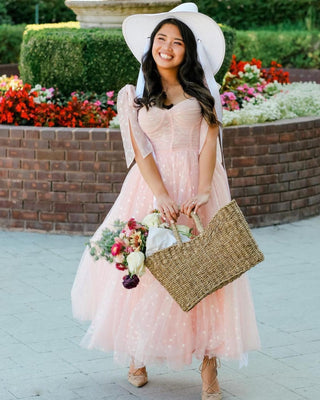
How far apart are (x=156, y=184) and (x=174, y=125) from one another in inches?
11.6

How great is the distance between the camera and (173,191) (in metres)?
4.53

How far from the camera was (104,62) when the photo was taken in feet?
28.5

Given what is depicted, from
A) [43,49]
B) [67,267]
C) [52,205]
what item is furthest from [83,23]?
[67,267]

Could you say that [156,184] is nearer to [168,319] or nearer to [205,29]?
[168,319]

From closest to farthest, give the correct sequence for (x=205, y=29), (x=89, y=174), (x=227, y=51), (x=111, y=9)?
(x=205, y=29), (x=89, y=174), (x=111, y=9), (x=227, y=51)

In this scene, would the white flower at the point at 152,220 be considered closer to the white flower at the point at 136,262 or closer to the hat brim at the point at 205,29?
the white flower at the point at 136,262

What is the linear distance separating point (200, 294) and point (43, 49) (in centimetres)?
507

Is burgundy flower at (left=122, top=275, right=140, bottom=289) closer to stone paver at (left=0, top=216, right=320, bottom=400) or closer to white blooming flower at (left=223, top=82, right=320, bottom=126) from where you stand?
stone paver at (left=0, top=216, right=320, bottom=400)

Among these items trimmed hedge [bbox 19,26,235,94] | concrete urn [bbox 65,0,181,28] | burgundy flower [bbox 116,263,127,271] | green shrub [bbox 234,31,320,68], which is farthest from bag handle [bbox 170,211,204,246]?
green shrub [bbox 234,31,320,68]

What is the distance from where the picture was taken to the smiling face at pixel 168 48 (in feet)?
14.6

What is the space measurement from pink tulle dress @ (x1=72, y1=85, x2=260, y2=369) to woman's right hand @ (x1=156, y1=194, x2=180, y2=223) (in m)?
0.14

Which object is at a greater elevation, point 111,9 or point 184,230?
point 111,9

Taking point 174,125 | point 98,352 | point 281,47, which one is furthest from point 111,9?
point 281,47

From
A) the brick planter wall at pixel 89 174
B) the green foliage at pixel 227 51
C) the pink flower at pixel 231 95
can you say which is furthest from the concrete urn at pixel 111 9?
the brick planter wall at pixel 89 174
